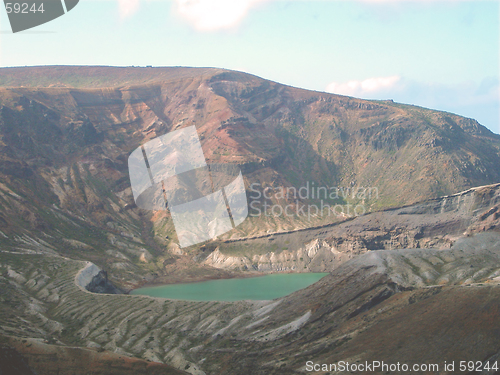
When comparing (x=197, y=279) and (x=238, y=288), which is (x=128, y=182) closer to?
(x=197, y=279)

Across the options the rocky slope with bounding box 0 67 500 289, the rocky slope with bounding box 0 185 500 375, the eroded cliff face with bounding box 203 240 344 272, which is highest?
the rocky slope with bounding box 0 67 500 289

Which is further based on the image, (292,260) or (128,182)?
(128,182)

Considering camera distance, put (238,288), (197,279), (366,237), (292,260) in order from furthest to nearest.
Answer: (292,260)
(366,237)
(197,279)
(238,288)

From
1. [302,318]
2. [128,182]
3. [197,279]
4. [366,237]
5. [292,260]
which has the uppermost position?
[128,182]

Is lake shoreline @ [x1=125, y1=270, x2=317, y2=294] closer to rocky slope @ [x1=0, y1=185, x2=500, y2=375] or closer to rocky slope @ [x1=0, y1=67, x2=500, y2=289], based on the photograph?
rocky slope @ [x1=0, y1=67, x2=500, y2=289]

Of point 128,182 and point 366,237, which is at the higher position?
point 128,182

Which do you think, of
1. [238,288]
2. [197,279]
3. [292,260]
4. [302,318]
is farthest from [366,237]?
[302,318]

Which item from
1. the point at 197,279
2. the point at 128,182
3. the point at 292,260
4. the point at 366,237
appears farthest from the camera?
the point at 128,182

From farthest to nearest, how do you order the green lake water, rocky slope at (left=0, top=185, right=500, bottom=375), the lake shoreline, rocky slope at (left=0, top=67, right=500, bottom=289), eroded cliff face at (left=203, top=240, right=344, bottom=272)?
1. eroded cliff face at (left=203, top=240, right=344, bottom=272)
2. rocky slope at (left=0, top=67, right=500, bottom=289)
3. the lake shoreline
4. the green lake water
5. rocky slope at (left=0, top=185, right=500, bottom=375)

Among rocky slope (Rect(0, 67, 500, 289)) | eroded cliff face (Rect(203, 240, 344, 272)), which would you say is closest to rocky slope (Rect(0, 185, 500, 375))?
rocky slope (Rect(0, 67, 500, 289))
